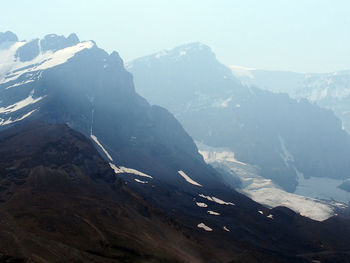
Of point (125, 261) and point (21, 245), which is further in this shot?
point (125, 261)

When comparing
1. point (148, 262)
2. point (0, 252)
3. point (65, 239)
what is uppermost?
point (0, 252)

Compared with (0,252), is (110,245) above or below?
below

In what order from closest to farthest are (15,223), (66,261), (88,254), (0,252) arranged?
(0,252) → (66,261) → (88,254) → (15,223)

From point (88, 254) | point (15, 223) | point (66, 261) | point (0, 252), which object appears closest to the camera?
point (0, 252)

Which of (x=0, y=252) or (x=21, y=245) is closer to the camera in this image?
(x=0, y=252)

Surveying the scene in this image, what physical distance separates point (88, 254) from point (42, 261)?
24299mm

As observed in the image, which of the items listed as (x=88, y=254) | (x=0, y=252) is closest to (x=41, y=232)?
(x=88, y=254)

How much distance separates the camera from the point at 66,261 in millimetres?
169500

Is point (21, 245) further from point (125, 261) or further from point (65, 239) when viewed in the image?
point (125, 261)

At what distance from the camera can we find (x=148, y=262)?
654ft

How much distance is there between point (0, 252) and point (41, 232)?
125 ft

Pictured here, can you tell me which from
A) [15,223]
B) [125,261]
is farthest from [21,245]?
[125,261]

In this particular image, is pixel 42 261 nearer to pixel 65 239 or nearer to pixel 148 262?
pixel 65 239

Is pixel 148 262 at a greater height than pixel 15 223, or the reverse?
pixel 15 223
